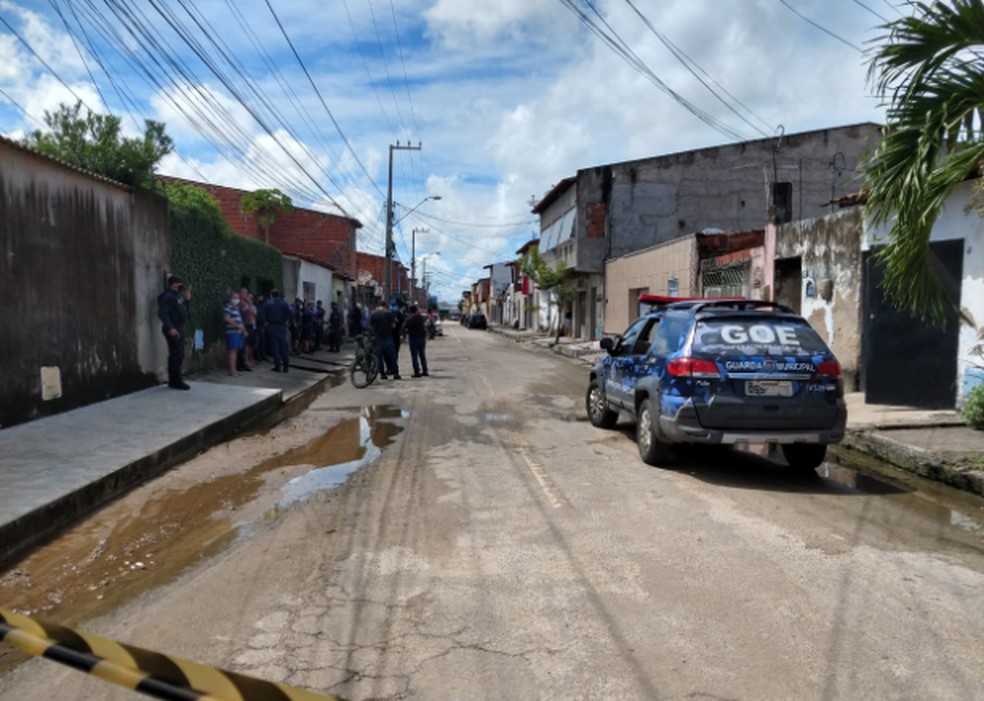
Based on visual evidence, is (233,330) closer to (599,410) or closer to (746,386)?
(599,410)

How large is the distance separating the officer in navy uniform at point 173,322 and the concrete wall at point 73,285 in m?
0.46

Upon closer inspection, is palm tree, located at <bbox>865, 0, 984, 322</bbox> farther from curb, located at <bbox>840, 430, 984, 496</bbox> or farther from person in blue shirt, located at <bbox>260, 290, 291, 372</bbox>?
person in blue shirt, located at <bbox>260, 290, 291, 372</bbox>

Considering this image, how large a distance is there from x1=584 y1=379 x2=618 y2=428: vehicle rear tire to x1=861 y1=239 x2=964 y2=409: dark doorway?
4.29m

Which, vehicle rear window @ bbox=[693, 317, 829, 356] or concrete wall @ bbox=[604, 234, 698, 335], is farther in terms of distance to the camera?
concrete wall @ bbox=[604, 234, 698, 335]

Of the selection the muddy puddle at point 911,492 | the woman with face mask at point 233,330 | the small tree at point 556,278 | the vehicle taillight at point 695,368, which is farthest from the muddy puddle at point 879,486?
the small tree at point 556,278

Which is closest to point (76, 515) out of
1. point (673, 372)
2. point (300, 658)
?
point (300, 658)

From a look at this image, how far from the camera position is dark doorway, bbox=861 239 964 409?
10.3 meters

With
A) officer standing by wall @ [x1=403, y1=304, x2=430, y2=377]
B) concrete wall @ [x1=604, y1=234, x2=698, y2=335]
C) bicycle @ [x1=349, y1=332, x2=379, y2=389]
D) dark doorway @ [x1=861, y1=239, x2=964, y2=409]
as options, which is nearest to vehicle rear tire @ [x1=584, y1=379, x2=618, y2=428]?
dark doorway @ [x1=861, y1=239, x2=964, y2=409]

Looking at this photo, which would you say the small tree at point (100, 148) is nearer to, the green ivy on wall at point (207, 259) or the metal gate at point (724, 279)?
the green ivy on wall at point (207, 259)

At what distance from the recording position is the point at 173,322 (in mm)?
11688

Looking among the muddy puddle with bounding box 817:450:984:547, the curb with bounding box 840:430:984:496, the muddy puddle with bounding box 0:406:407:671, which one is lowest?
the muddy puddle with bounding box 0:406:407:671

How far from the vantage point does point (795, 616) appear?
13.0 ft

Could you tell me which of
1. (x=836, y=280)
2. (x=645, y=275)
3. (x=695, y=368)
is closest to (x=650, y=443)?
(x=695, y=368)

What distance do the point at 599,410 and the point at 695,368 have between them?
3.18 meters
